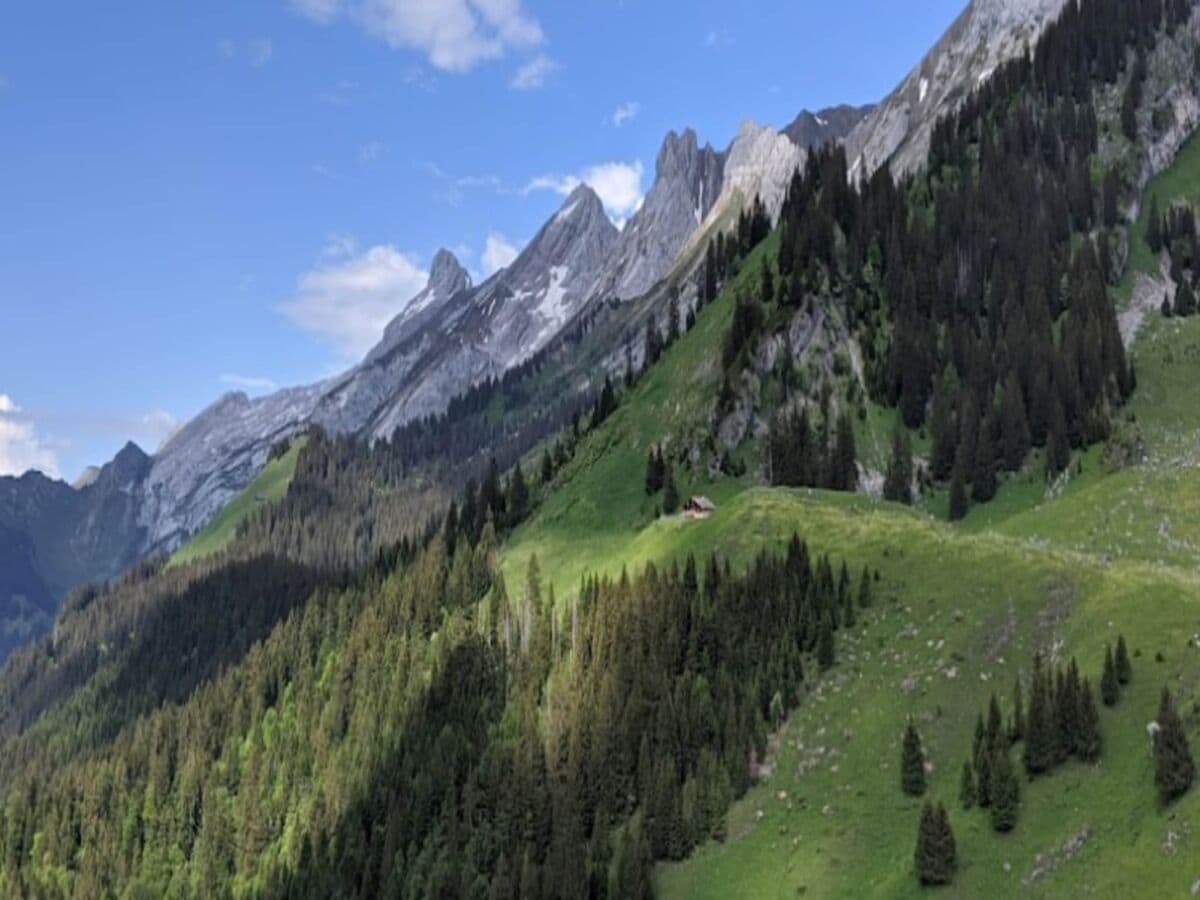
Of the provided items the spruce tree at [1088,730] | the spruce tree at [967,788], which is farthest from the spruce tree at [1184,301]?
the spruce tree at [967,788]

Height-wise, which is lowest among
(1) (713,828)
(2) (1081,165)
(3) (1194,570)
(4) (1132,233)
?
(1) (713,828)

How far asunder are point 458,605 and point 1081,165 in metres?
130

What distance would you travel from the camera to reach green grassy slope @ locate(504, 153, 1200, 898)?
6253 centimetres

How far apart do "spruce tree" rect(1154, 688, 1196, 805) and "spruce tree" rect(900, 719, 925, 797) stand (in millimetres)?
18575

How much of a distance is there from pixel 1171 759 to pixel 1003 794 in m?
10.8

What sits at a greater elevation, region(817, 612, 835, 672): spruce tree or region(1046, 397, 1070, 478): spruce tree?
region(1046, 397, 1070, 478): spruce tree

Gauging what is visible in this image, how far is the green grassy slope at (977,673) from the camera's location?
6253cm

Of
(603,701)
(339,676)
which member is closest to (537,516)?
(339,676)

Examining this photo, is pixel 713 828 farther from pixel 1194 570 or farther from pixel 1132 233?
pixel 1132 233

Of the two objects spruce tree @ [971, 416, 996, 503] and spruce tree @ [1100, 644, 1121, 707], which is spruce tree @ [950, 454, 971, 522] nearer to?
spruce tree @ [971, 416, 996, 503]

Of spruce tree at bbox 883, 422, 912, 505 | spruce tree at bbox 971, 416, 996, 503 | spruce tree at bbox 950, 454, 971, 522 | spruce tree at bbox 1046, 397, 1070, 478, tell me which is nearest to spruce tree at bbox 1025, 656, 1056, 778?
spruce tree at bbox 950, 454, 971, 522

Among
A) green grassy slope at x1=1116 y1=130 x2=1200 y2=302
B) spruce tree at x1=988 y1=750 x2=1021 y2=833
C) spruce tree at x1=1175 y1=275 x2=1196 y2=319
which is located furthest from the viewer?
green grassy slope at x1=1116 y1=130 x2=1200 y2=302

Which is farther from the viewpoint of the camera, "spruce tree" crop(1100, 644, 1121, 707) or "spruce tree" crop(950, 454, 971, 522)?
"spruce tree" crop(950, 454, 971, 522)

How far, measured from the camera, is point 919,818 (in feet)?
236
